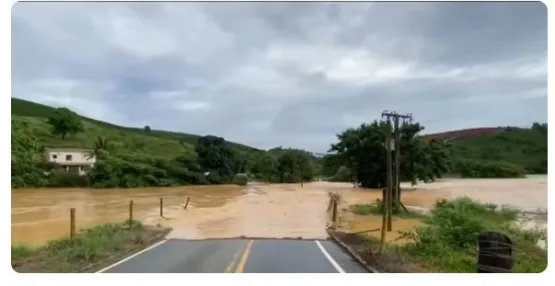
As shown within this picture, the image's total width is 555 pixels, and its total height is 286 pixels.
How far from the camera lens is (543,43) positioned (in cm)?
391

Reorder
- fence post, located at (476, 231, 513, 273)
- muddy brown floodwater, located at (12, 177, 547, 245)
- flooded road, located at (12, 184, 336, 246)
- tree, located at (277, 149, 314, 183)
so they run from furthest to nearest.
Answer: tree, located at (277, 149, 314, 183) < flooded road, located at (12, 184, 336, 246) < muddy brown floodwater, located at (12, 177, 547, 245) < fence post, located at (476, 231, 513, 273)

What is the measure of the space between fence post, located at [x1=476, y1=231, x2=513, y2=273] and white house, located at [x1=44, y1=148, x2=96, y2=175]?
7.75ft

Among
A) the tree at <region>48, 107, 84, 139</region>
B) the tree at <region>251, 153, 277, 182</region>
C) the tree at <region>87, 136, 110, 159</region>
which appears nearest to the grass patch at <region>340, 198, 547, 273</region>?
the tree at <region>251, 153, 277, 182</region>

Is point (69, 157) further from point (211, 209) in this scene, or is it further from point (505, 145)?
point (505, 145)

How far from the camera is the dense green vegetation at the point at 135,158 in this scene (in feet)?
13.3

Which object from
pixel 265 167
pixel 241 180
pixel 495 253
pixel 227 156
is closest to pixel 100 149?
pixel 227 156

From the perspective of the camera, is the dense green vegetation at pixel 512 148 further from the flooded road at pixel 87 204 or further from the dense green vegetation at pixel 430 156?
the flooded road at pixel 87 204

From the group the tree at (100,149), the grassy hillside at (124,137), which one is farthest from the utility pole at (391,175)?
the tree at (100,149)

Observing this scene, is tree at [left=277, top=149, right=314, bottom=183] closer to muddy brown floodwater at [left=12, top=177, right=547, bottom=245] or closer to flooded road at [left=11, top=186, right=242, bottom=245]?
muddy brown floodwater at [left=12, top=177, right=547, bottom=245]

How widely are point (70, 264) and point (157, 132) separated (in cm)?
93

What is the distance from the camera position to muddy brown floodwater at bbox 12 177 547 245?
161 inches

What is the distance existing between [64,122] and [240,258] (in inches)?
52.8

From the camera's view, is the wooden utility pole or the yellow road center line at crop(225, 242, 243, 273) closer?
the yellow road center line at crop(225, 242, 243, 273)

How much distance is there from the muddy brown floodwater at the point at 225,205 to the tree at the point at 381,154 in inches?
3.5
